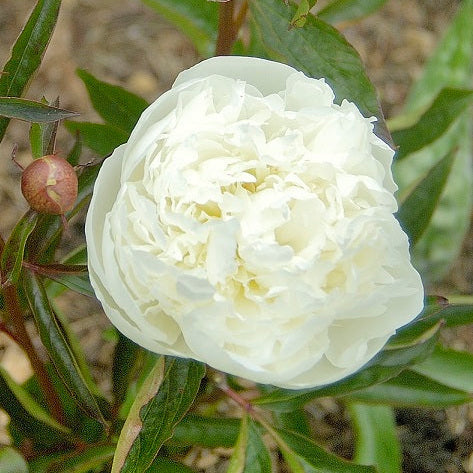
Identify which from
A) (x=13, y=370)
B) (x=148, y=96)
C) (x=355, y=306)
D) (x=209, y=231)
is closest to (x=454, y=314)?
(x=355, y=306)

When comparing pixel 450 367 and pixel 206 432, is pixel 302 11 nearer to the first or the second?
pixel 206 432

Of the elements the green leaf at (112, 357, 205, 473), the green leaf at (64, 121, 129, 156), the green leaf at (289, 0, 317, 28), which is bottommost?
the green leaf at (64, 121, 129, 156)

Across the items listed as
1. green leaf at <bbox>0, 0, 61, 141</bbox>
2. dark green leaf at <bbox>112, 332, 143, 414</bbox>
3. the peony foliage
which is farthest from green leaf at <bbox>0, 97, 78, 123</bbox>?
dark green leaf at <bbox>112, 332, 143, 414</bbox>

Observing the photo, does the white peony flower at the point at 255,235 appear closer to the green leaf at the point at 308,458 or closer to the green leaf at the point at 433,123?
the green leaf at the point at 308,458

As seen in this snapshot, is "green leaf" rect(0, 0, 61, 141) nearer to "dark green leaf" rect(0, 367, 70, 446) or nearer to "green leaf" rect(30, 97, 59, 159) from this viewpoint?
"green leaf" rect(30, 97, 59, 159)

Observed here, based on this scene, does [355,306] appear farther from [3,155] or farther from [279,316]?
[3,155]

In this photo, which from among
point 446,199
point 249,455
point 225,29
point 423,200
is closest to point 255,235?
point 249,455
